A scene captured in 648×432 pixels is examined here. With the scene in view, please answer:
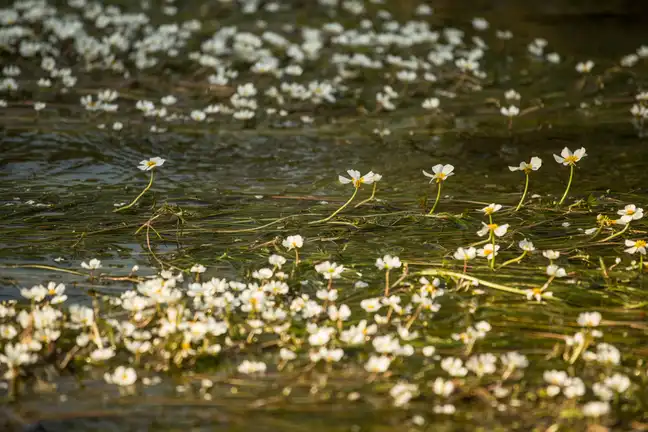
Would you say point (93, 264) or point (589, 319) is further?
point (93, 264)

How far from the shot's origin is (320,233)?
3246 millimetres

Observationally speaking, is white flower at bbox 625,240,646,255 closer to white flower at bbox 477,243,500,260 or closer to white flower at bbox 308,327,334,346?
white flower at bbox 477,243,500,260

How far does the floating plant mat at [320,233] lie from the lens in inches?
86.4

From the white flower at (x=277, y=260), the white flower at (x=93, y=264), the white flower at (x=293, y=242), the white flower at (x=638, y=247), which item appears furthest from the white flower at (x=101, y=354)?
the white flower at (x=638, y=247)

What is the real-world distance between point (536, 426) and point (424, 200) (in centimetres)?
145

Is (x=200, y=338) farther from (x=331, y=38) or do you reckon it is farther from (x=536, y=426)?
(x=331, y=38)

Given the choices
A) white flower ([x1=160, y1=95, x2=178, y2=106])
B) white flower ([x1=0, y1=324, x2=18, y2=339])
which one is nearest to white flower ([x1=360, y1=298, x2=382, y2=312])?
white flower ([x1=0, y1=324, x2=18, y2=339])

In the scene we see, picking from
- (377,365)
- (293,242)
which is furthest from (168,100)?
(377,365)

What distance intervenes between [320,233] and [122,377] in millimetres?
1191

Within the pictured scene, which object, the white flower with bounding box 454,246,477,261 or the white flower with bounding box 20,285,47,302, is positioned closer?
the white flower with bounding box 20,285,47,302

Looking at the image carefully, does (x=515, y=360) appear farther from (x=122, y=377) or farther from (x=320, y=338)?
(x=122, y=377)

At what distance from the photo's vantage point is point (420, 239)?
10.4 feet

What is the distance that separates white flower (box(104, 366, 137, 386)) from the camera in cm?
220

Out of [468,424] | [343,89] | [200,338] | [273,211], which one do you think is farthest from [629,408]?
[343,89]
